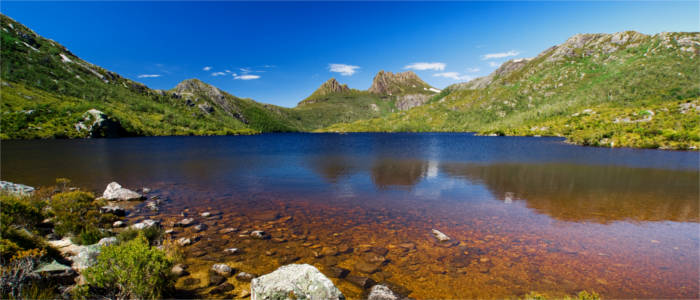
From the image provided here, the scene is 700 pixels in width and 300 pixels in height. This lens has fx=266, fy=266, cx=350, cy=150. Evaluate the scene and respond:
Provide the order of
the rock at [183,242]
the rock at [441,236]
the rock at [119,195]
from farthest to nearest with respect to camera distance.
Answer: the rock at [119,195] → the rock at [441,236] → the rock at [183,242]

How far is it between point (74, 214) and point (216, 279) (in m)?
10.2

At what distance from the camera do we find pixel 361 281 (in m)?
10.5

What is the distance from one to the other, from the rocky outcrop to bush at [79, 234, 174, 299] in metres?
184

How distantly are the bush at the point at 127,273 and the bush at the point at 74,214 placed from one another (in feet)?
24.5

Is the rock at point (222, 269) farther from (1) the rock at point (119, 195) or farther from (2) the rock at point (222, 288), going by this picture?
(1) the rock at point (119, 195)

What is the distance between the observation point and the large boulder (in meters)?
7.34

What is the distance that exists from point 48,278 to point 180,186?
78.2ft

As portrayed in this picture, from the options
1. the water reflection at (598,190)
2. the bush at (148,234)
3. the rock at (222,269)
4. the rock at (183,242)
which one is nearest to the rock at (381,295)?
the rock at (222,269)

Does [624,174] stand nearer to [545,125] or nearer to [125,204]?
[125,204]

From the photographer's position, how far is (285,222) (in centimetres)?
1741

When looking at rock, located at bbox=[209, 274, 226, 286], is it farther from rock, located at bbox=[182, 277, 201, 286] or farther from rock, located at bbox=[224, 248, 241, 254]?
rock, located at bbox=[224, 248, 241, 254]

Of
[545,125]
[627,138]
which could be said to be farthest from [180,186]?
[545,125]

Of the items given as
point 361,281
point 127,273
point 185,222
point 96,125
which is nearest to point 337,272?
point 361,281

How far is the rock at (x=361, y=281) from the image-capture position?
10.2 metres
